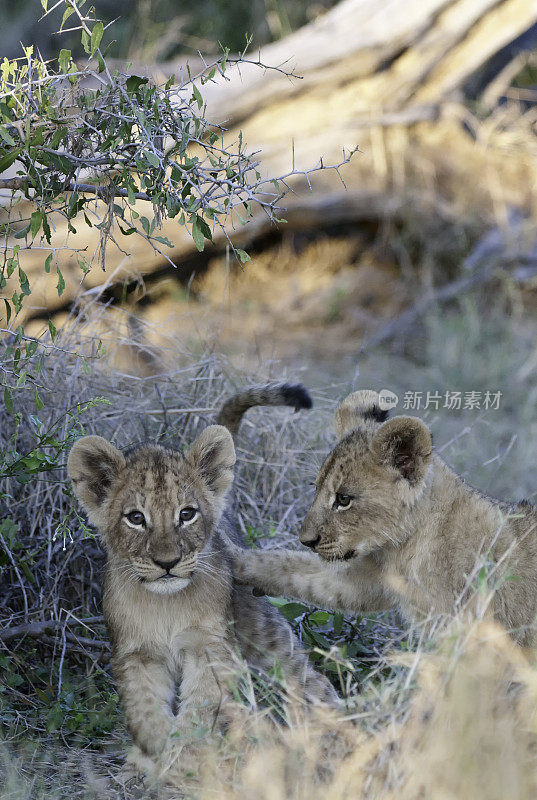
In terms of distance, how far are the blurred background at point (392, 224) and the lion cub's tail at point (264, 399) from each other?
2531 millimetres

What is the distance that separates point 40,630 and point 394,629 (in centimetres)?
167

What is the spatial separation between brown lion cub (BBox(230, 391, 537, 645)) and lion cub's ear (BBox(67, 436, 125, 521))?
2.64 ft

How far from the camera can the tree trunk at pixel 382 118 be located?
848 centimetres

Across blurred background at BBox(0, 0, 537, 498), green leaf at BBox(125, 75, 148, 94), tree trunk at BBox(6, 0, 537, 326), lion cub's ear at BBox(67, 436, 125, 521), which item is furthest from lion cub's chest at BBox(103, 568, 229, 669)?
tree trunk at BBox(6, 0, 537, 326)

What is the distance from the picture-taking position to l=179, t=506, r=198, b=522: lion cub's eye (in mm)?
3740

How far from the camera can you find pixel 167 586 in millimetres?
3607

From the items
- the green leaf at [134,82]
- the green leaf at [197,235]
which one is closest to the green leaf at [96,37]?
the green leaf at [134,82]

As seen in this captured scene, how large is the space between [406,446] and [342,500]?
0.34 metres

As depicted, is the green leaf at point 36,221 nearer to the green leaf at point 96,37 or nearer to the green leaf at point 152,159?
the green leaf at point 152,159

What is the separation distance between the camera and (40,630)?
14.6 ft

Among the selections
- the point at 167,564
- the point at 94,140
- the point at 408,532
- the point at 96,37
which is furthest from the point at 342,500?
the point at 96,37

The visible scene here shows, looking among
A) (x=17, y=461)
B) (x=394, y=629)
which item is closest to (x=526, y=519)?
(x=394, y=629)

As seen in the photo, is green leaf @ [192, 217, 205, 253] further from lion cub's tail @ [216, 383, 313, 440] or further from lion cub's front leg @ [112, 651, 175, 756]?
lion cub's front leg @ [112, 651, 175, 756]

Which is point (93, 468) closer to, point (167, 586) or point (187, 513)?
point (187, 513)
